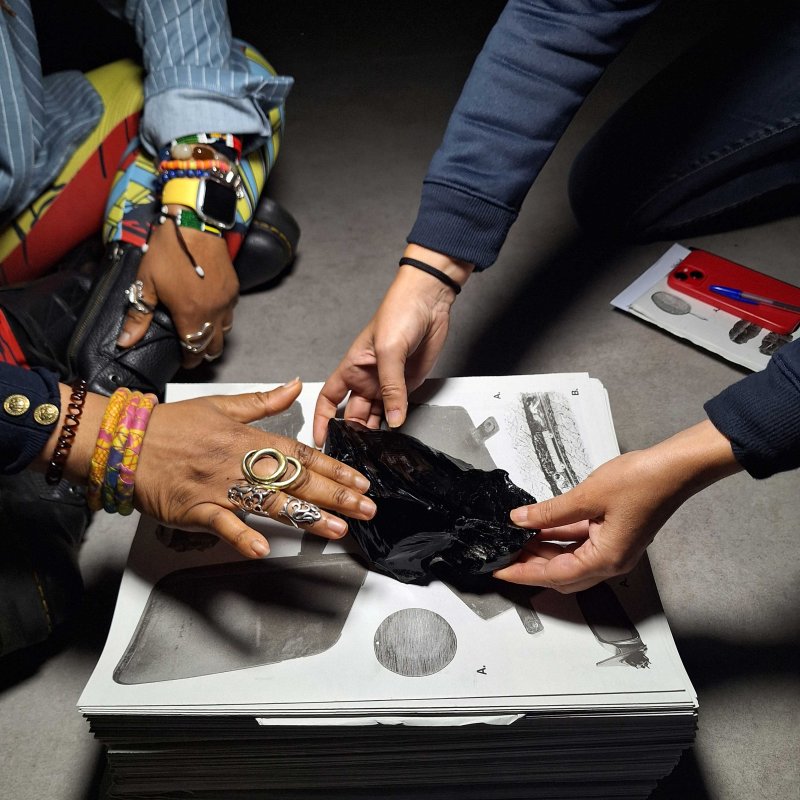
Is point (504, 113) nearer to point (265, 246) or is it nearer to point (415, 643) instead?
point (265, 246)

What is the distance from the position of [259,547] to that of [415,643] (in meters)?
0.21

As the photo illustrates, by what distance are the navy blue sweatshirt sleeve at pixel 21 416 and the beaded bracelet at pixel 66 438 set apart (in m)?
0.01

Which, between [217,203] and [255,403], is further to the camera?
[217,203]

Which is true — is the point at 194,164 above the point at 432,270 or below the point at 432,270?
below

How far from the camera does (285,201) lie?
1764 millimetres

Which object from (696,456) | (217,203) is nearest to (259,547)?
(696,456)

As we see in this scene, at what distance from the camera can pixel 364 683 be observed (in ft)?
2.58

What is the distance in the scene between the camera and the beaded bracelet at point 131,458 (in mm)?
835

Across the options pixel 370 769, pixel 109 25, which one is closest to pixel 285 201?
pixel 109 25

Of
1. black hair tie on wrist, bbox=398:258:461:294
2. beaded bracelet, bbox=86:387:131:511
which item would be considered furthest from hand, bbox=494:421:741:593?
beaded bracelet, bbox=86:387:131:511

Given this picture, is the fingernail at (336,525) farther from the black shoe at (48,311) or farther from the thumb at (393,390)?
the black shoe at (48,311)

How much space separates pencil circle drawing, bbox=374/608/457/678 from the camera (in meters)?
0.80

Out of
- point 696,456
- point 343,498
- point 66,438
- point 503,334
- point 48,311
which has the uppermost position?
point 696,456

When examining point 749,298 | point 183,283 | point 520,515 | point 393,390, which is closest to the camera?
point 520,515
